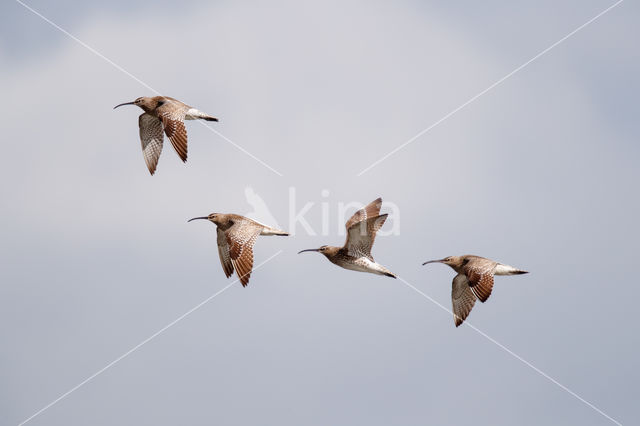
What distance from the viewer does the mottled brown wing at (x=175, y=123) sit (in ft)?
92.0

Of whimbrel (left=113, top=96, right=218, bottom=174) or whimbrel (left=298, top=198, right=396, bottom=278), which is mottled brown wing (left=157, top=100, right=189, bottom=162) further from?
whimbrel (left=298, top=198, right=396, bottom=278)

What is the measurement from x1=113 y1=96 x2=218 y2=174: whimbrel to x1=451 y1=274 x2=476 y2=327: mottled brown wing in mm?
7425

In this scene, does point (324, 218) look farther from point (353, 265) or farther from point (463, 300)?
point (463, 300)

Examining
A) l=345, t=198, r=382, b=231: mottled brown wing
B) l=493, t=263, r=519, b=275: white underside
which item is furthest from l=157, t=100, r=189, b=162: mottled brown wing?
l=493, t=263, r=519, b=275: white underside

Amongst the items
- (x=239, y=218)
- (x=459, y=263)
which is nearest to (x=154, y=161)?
(x=239, y=218)

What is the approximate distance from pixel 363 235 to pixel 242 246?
3.24 m

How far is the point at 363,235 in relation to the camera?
94.0 ft

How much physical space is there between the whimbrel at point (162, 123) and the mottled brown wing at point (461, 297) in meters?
7.42

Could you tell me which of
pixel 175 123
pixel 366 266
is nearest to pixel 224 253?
pixel 175 123

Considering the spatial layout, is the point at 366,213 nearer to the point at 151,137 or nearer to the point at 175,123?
the point at 175,123

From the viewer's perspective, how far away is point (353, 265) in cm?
2912

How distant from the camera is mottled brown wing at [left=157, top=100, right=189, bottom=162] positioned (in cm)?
2803

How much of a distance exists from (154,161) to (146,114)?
4.10ft

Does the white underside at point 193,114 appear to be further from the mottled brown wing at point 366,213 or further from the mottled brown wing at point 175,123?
the mottled brown wing at point 366,213
